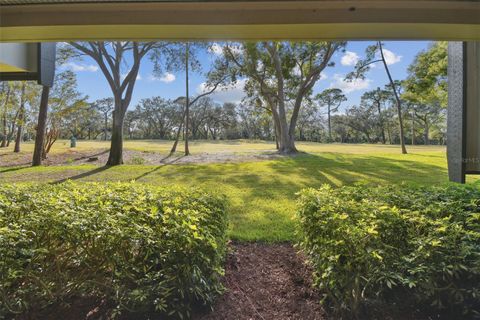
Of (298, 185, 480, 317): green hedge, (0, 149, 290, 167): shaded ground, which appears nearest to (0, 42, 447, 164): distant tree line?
(0, 149, 290, 167): shaded ground

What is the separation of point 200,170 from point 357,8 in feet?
18.6

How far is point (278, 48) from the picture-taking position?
420 inches

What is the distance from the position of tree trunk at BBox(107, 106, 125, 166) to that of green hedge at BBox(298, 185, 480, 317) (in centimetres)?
737

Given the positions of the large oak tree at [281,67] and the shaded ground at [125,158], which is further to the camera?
the large oak tree at [281,67]

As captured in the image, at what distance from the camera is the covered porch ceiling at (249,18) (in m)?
1.72

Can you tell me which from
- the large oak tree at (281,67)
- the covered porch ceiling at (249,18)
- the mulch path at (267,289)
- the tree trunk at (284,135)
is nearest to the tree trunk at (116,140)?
the large oak tree at (281,67)

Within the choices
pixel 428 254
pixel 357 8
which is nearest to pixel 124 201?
pixel 428 254

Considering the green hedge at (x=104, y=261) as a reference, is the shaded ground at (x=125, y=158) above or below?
above

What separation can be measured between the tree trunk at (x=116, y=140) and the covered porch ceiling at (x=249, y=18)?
6.30 metres

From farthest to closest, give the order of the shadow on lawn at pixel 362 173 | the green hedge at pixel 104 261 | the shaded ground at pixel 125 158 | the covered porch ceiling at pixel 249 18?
the shaded ground at pixel 125 158
the shadow on lawn at pixel 362 173
the covered porch ceiling at pixel 249 18
the green hedge at pixel 104 261

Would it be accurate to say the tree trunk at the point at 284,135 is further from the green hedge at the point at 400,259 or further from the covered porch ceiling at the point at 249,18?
the green hedge at the point at 400,259

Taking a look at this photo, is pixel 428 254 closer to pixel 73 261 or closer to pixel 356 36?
pixel 356 36

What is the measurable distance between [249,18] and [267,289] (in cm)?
167

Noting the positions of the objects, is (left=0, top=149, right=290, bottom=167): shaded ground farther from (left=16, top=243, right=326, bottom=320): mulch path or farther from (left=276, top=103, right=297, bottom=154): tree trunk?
(left=16, top=243, right=326, bottom=320): mulch path
